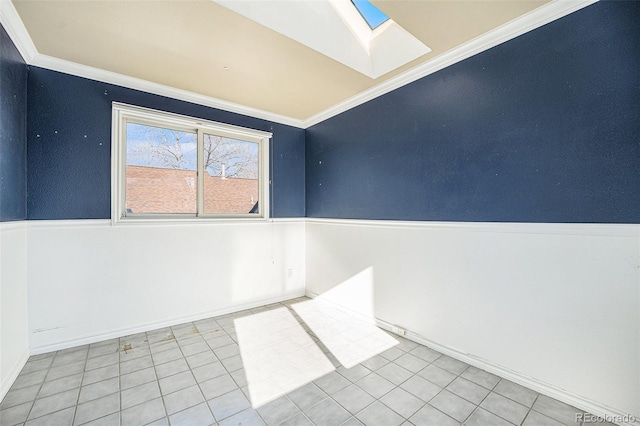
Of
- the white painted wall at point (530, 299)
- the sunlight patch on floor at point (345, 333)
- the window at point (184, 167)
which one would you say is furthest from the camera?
the window at point (184, 167)

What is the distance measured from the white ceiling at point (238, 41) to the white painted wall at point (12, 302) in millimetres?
1414

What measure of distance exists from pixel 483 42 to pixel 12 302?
3.91m

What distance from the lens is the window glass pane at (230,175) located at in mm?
3293

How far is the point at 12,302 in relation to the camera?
197 cm

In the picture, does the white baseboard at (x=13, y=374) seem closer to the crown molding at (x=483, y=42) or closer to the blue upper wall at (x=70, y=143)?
the blue upper wall at (x=70, y=143)

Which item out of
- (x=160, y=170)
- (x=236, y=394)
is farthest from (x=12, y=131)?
(x=236, y=394)

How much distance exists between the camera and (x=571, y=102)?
171 cm

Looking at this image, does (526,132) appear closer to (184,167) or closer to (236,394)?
(236,394)

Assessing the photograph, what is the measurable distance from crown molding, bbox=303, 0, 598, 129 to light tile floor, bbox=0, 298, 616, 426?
2432 mm

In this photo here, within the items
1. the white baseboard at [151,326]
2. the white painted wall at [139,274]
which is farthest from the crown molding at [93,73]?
the white baseboard at [151,326]

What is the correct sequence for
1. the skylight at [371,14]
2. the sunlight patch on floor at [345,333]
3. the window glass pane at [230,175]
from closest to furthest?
the skylight at [371,14] → the sunlight patch on floor at [345,333] → the window glass pane at [230,175]

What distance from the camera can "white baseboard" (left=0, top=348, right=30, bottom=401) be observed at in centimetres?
179

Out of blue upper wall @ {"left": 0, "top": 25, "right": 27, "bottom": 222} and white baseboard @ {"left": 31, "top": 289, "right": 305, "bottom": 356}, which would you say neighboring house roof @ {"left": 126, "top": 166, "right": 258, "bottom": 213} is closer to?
blue upper wall @ {"left": 0, "top": 25, "right": 27, "bottom": 222}

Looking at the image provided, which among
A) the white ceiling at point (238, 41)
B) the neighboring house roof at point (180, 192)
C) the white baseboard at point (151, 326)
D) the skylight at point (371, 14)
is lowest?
the white baseboard at point (151, 326)
